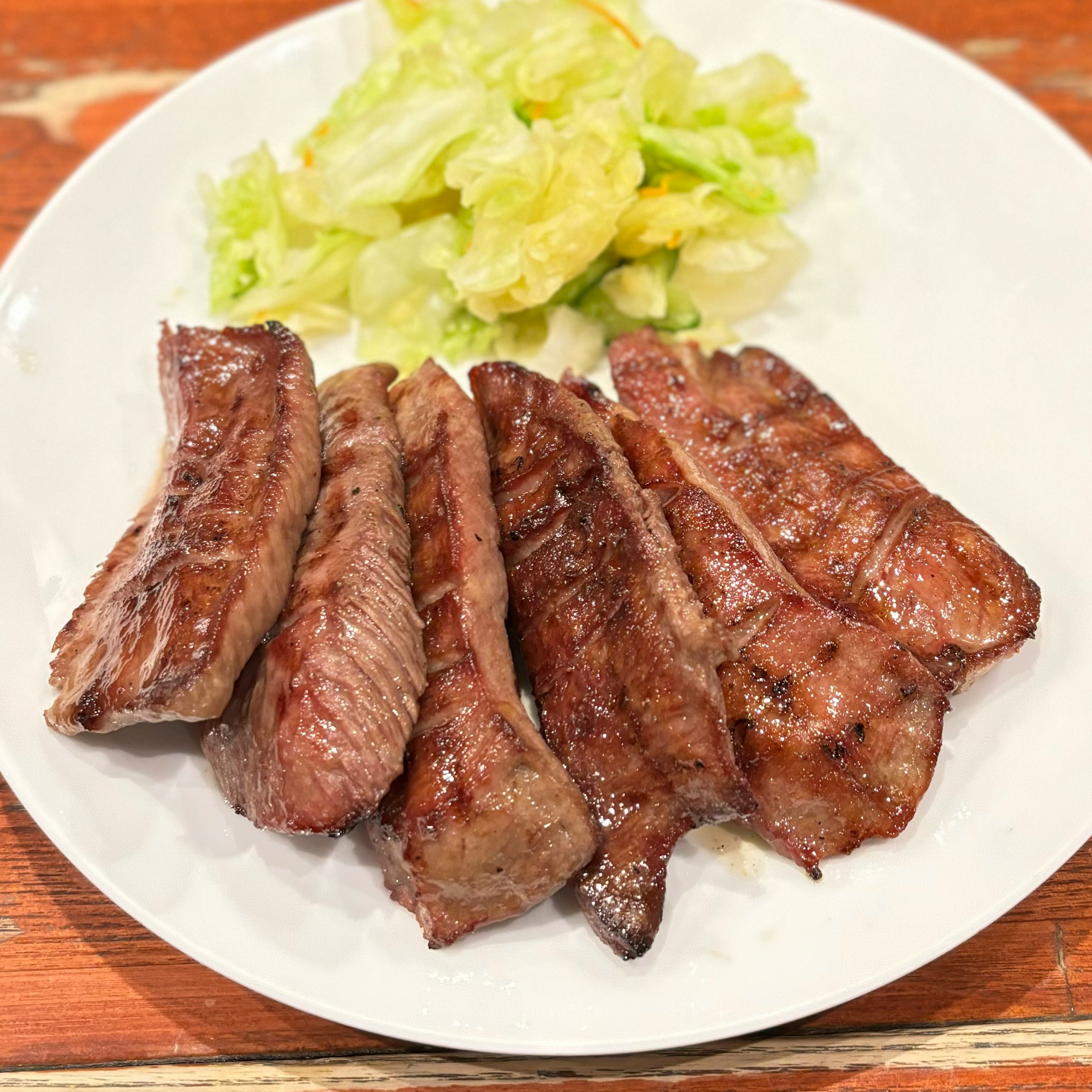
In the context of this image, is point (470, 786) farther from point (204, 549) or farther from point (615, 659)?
point (204, 549)

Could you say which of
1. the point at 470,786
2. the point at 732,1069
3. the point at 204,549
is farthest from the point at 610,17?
the point at 732,1069

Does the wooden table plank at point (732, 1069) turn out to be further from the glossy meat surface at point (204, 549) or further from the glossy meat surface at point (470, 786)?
the glossy meat surface at point (204, 549)

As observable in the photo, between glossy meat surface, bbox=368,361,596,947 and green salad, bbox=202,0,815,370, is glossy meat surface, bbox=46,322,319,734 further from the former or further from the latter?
green salad, bbox=202,0,815,370

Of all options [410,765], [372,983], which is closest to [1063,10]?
[410,765]

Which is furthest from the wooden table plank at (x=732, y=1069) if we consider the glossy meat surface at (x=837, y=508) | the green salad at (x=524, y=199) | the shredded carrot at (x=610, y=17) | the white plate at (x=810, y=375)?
the shredded carrot at (x=610, y=17)

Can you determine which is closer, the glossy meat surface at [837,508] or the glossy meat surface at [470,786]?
the glossy meat surface at [470,786]

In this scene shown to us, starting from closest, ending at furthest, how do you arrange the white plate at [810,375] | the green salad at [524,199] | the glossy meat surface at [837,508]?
the white plate at [810,375], the glossy meat surface at [837,508], the green salad at [524,199]
